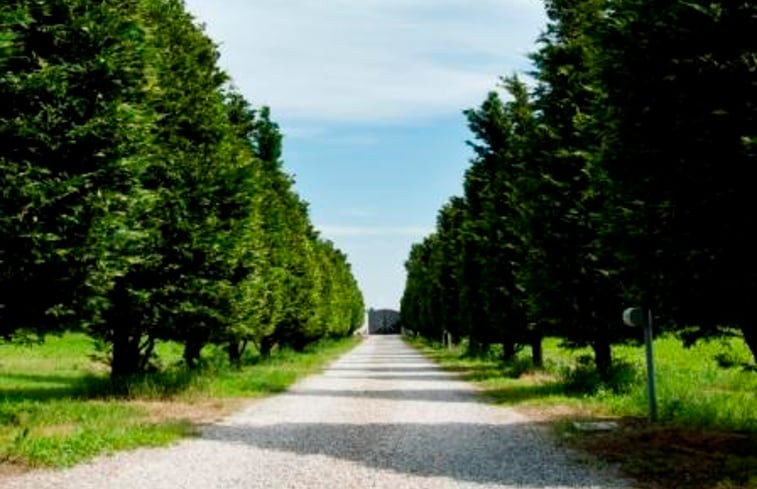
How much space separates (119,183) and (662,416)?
10316mm

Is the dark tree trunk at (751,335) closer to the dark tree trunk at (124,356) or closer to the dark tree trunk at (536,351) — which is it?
the dark tree trunk at (124,356)

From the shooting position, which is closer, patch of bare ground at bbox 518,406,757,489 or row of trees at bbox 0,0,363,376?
patch of bare ground at bbox 518,406,757,489

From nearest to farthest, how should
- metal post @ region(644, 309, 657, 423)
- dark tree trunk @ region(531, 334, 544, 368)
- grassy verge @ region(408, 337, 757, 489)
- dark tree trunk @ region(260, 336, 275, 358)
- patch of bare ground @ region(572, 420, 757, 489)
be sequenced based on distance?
1. patch of bare ground @ region(572, 420, 757, 489)
2. grassy verge @ region(408, 337, 757, 489)
3. metal post @ region(644, 309, 657, 423)
4. dark tree trunk @ region(531, 334, 544, 368)
5. dark tree trunk @ region(260, 336, 275, 358)

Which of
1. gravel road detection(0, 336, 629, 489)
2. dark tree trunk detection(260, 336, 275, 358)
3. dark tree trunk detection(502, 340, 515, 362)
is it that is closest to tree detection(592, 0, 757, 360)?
gravel road detection(0, 336, 629, 489)

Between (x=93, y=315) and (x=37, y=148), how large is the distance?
3219 mm

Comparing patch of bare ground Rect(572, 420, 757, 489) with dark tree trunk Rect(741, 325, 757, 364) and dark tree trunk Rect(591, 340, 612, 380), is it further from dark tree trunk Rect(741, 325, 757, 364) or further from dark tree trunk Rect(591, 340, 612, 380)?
dark tree trunk Rect(591, 340, 612, 380)

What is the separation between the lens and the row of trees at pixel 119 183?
13195 millimetres

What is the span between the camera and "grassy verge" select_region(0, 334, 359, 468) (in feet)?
40.2

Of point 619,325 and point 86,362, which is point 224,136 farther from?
point 86,362

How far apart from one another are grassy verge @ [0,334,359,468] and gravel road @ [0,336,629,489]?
58 centimetres

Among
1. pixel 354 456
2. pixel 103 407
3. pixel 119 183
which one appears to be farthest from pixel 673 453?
pixel 103 407

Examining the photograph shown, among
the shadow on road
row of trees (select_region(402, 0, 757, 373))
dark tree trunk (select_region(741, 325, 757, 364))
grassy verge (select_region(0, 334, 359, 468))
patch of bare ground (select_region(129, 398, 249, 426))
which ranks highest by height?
row of trees (select_region(402, 0, 757, 373))

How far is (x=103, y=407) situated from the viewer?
17750 mm

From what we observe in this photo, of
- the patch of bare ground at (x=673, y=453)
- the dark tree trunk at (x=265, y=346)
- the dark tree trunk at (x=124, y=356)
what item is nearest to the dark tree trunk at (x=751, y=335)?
the patch of bare ground at (x=673, y=453)
